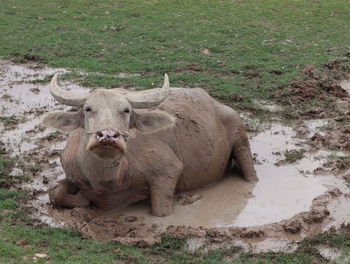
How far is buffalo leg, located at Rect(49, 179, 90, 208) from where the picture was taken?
6914 mm

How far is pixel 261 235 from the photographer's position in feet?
21.4

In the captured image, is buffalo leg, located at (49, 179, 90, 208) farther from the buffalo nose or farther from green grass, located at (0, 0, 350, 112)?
green grass, located at (0, 0, 350, 112)

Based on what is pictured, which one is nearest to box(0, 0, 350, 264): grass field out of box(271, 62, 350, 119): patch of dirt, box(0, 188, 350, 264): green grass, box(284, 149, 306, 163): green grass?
box(0, 188, 350, 264): green grass

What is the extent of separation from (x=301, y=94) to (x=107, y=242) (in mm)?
6427

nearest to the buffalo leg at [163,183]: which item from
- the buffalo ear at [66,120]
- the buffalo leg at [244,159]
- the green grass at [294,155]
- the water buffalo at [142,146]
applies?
the water buffalo at [142,146]

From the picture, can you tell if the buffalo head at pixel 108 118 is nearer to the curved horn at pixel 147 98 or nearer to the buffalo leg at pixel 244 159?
the curved horn at pixel 147 98

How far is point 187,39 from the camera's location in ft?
51.2

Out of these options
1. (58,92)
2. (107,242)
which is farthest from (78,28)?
(107,242)

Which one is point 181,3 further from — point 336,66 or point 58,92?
point 58,92

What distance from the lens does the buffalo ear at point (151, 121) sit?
6688 millimetres

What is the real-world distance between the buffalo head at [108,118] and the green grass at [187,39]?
4379mm

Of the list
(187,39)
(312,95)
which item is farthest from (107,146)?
(187,39)

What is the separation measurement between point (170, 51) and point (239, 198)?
7.31 m

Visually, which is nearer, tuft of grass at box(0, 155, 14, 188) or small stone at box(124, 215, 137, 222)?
small stone at box(124, 215, 137, 222)
